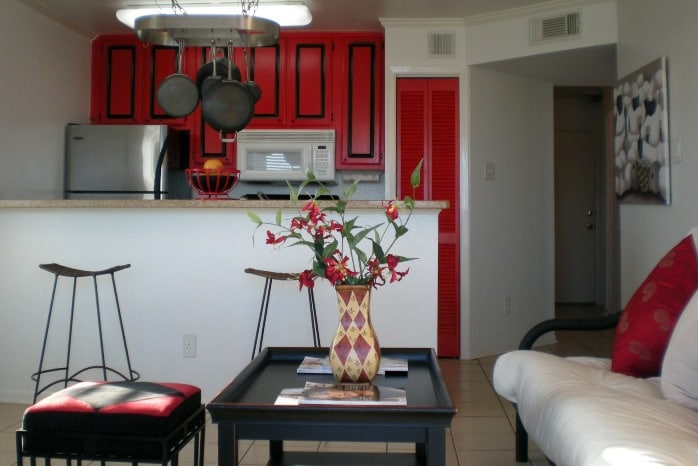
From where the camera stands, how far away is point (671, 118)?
335 centimetres

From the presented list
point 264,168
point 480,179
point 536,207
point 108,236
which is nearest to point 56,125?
point 264,168

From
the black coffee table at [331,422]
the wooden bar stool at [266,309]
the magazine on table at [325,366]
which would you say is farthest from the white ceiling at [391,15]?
the black coffee table at [331,422]

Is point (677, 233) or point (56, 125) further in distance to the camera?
point (56, 125)

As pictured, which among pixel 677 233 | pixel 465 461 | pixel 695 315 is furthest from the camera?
pixel 677 233

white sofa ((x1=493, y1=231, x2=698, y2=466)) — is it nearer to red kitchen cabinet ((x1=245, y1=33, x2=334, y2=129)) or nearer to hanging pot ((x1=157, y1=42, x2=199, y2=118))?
hanging pot ((x1=157, y1=42, x2=199, y2=118))

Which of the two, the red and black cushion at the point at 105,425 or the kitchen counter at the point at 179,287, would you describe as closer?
the red and black cushion at the point at 105,425

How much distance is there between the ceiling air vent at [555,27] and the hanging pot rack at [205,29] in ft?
7.42

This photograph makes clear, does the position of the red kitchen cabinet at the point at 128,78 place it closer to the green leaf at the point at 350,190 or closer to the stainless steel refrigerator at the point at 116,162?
the stainless steel refrigerator at the point at 116,162

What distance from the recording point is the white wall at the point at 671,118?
3154mm

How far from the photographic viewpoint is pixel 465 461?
8.95 ft

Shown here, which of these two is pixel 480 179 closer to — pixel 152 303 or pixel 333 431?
pixel 152 303

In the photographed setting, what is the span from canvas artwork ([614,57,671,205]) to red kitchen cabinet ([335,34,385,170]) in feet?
5.81

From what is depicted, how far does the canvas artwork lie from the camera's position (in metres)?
3.39

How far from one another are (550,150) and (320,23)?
6.67ft
